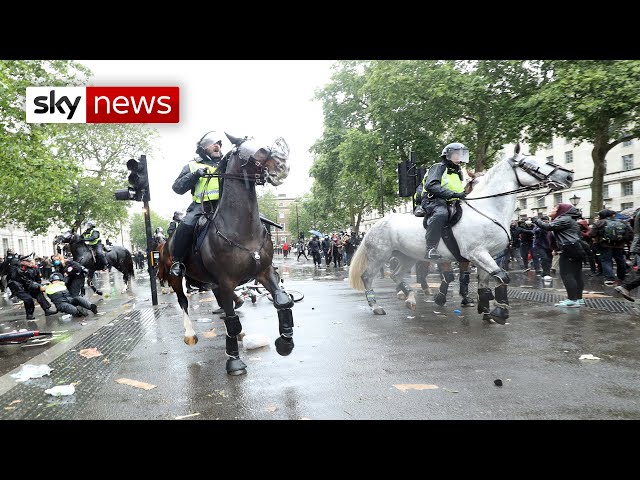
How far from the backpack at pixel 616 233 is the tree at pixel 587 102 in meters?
8.19

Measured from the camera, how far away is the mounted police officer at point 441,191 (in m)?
7.88

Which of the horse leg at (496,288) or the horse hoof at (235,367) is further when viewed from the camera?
the horse leg at (496,288)

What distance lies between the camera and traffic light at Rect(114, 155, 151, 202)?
11.4m

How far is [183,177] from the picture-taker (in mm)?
5809

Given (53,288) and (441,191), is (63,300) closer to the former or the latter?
(53,288)

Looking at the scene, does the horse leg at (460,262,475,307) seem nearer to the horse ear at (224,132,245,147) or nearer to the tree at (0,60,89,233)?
the horse ear at (224,132,245,147)

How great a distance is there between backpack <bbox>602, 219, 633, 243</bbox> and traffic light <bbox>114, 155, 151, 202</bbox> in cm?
1200

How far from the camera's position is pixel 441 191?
7797 millimetres

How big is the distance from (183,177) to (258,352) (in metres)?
2.54

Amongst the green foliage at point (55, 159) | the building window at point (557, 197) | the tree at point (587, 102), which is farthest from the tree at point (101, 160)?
the building window at point (557, 197)

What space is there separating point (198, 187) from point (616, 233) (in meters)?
11.0

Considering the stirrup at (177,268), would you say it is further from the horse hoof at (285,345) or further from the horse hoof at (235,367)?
the horse hoof at (285,345)
